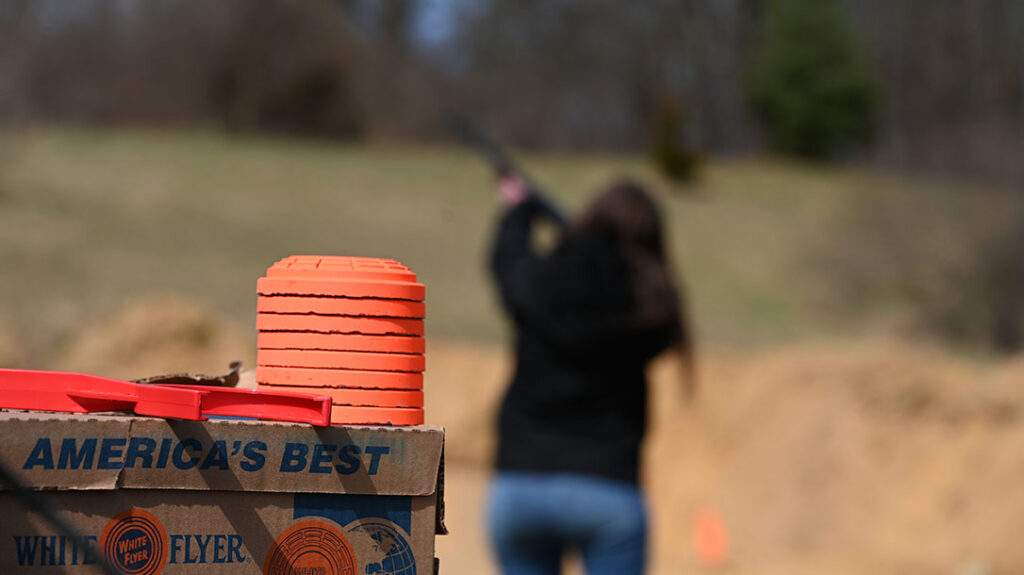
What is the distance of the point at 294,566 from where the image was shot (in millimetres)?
1829

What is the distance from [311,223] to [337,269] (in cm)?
2389

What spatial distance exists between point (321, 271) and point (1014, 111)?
160ft

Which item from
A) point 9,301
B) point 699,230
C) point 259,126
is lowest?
point 9,301

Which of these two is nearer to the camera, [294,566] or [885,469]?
[294,566]

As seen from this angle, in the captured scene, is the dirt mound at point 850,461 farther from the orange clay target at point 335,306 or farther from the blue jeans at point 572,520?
the orange clay target at point 335,306

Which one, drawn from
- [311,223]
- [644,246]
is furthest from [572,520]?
[311,223]

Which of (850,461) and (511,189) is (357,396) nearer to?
(511,189)

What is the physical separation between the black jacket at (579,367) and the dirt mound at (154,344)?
10869 millimetres

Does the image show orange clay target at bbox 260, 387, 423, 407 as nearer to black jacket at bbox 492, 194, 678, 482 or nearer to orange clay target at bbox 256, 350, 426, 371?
orange clay target at bbox 256, 350, 426, 371

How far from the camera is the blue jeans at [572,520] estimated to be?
3312 mm

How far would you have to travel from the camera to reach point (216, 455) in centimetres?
Answer: 175

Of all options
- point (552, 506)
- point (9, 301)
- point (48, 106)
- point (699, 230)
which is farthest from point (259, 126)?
point (552, 506)

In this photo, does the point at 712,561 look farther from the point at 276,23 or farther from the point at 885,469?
the point at 276,23

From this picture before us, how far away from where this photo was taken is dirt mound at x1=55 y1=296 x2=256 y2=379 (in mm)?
14039
